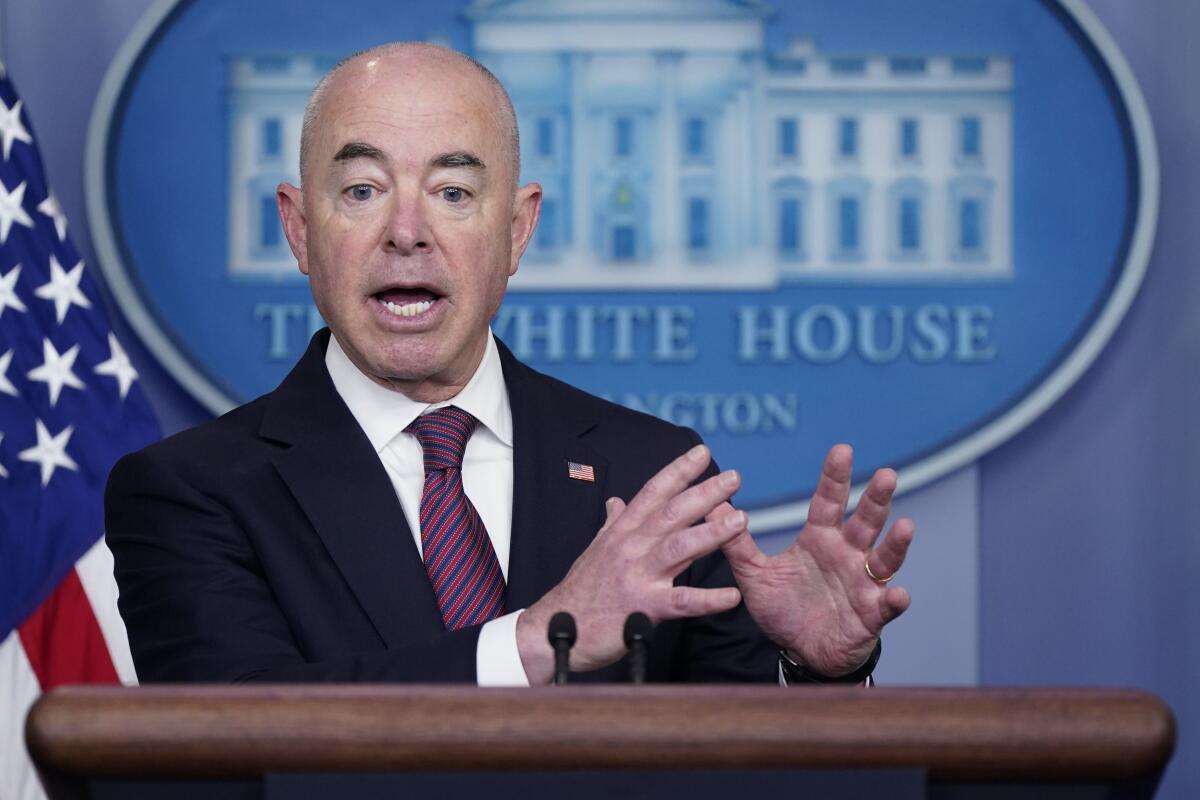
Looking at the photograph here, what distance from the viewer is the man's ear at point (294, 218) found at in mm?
2014

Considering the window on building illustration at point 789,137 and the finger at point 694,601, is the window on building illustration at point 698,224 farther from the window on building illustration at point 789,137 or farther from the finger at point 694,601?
the finger at point 694,601

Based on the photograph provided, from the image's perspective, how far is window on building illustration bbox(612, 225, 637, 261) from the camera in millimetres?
3125

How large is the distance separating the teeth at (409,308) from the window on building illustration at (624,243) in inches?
50.1

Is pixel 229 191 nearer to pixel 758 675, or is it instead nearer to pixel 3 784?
pixel 3 784

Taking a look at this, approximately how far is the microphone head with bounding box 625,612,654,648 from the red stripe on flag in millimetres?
1769

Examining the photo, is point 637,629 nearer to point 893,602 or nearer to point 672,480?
point 672,480

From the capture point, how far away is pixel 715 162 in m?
3.12

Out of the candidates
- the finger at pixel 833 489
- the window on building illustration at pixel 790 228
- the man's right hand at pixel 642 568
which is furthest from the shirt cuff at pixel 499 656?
the window on building illustration at pixel 790 228

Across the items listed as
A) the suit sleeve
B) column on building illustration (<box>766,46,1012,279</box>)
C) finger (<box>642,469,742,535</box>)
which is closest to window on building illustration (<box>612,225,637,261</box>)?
column on building illustration (<box>766,46,1012,279</box>)

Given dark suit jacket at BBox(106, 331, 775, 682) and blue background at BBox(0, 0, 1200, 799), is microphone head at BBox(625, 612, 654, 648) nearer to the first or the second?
dark suit jacket at BBox(106, 331, 775, 682)

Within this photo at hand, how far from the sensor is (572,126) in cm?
314

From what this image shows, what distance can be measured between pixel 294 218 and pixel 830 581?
3.02ft

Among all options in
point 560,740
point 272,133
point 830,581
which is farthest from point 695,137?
point 560,740

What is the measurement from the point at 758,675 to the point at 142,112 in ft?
6.35
